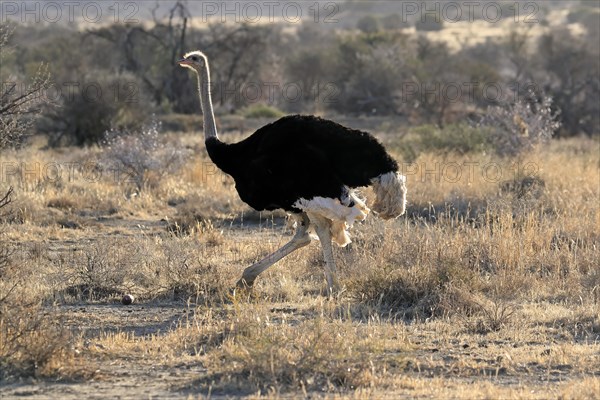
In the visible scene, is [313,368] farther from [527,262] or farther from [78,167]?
[78,167]

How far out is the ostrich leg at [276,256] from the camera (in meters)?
9.30

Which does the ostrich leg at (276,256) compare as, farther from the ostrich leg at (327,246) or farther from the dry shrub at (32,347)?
the dry shrub at (32,347)

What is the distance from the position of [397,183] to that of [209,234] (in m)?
3.31

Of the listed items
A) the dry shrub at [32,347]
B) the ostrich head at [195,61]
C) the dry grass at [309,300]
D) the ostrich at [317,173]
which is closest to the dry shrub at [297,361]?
the dry grass at [309,300]

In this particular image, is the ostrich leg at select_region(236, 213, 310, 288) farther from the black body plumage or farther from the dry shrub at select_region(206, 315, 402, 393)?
the dry shrub at select_region(206, 315, 402, 393)

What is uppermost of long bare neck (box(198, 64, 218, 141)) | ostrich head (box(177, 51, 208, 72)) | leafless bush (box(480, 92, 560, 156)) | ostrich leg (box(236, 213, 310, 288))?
ostrich head (box(177, 51, 208, 72))

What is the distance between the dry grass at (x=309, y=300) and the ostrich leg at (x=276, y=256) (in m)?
0.20

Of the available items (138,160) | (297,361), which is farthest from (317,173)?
(138,160)

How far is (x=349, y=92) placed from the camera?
32.5m

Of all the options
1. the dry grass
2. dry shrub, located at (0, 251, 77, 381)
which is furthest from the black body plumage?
dry shrub, located at (0, 251, 77, 381)

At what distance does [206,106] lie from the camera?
9773 millimetres

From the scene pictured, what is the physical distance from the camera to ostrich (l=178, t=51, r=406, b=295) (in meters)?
8.84

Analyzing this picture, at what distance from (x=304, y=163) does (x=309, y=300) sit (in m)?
1.15

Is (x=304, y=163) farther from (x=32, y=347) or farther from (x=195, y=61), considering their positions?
(x=32, y=347)
